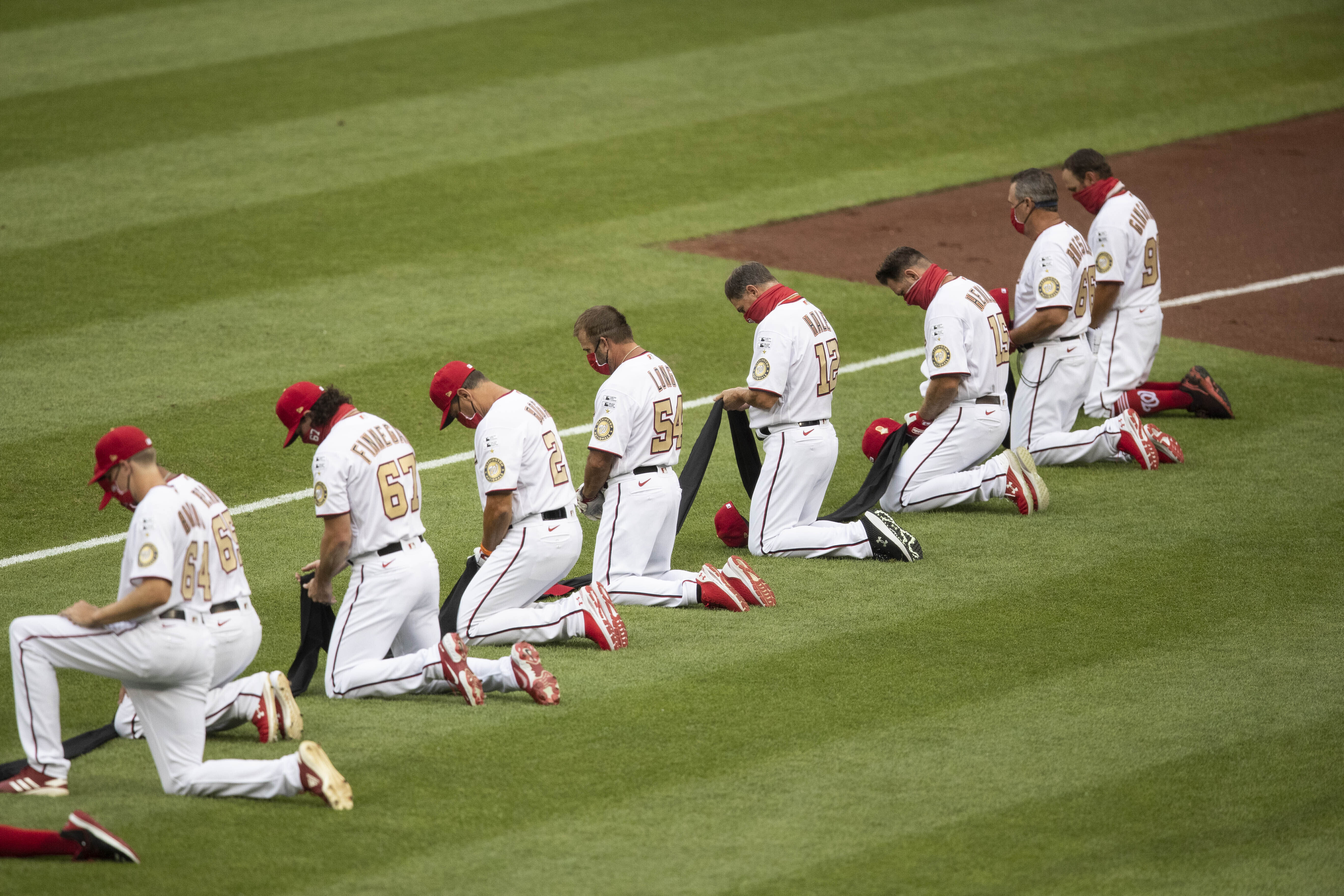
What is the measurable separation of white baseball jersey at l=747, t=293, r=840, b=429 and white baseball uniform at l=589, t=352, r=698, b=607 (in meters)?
0.76

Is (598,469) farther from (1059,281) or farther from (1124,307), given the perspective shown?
(1124,307)

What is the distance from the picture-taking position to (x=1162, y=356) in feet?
42.3

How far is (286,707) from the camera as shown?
22.0 ft

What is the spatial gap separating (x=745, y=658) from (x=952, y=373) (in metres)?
2.80

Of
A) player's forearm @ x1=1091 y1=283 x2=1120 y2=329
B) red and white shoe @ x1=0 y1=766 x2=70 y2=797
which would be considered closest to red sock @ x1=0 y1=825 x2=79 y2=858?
red and white shoe @ x1=0 y1=766 x2=70 y2=797

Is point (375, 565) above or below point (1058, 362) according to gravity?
above

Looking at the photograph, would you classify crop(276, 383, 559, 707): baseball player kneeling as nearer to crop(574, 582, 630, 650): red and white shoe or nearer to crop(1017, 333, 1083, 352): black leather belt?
crop(574, 582, 630, 650): red and white shoe

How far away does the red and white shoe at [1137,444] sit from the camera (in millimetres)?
10484

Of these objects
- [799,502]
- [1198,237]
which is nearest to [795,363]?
[799,502]

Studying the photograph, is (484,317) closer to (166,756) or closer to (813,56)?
(166,756)

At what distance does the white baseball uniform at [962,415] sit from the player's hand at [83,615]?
5.30 meters

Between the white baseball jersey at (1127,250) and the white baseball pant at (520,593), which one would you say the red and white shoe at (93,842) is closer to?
the white baseball pant at (520,593)

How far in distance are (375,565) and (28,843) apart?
2011 millimetres

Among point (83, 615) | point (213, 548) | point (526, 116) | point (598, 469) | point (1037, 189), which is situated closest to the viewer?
A: point (83, 615)
